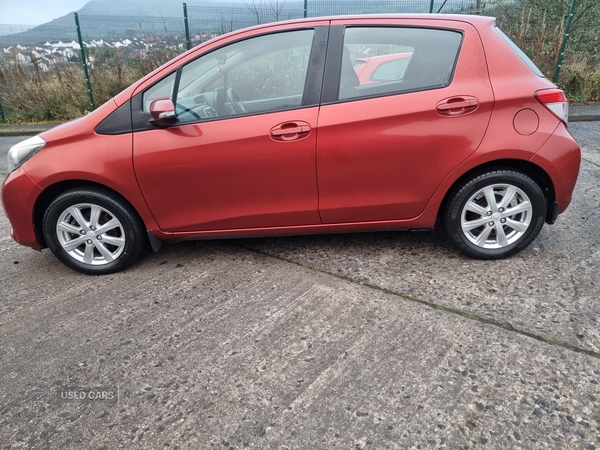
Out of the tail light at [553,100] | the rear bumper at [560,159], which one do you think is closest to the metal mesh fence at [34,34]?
the tail light at [553,100]

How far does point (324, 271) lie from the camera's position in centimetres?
344

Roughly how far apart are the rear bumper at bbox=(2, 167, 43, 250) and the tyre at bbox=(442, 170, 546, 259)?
3.01 metres

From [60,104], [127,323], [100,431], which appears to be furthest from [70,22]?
[100,431]

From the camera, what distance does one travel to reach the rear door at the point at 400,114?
10.3ft

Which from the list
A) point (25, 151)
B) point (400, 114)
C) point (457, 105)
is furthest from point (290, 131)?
point (25, 151)

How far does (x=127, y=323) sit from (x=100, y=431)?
2.88 feet

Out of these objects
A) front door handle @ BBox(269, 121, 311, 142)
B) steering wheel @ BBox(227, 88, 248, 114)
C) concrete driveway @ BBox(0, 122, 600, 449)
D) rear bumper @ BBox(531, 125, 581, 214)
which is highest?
steering wheel @ BBox(227, 88, 248, 114)

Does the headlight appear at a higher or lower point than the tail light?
lower

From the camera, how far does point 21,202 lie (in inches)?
134

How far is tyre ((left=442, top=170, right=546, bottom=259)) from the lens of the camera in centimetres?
327

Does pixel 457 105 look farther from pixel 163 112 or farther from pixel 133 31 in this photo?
pixel 133 31

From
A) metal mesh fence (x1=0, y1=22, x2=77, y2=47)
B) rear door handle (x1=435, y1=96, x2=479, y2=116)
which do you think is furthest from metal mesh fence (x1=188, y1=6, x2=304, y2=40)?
rear door handle (x1=435, y1=96, x2=479, y2=116)

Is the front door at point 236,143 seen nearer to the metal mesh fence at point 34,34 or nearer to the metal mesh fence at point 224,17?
the metal mesh fence at point 224,17

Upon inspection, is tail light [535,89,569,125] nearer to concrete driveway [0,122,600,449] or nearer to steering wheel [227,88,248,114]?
concrete driveway [0,122,600,449]
